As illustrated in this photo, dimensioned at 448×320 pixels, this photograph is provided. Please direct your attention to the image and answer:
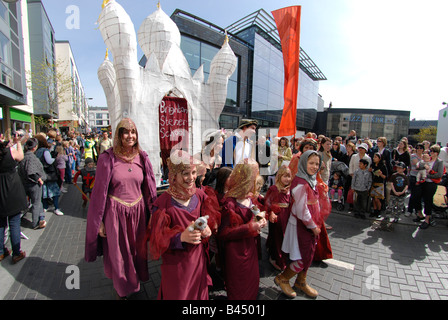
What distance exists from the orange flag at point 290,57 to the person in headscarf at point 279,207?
1.46 metres

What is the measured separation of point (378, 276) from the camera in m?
2.74

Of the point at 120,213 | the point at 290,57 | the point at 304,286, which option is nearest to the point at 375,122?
the point at 290,57

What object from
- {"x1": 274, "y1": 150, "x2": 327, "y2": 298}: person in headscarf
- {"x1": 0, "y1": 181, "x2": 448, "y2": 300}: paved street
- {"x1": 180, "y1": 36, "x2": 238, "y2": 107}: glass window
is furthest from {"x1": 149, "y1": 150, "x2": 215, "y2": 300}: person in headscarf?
{"x1": 180, "y1": 36, "x2": 238, "y2": 107}: glass window

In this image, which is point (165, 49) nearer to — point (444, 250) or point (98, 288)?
point (98, 288)

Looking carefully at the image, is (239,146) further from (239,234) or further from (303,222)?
(239,234)

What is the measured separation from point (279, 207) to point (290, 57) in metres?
3.10

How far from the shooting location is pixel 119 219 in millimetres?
2006

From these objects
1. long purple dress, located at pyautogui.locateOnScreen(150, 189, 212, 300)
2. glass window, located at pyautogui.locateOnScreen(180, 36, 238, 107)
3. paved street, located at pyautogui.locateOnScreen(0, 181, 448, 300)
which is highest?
glass window, located at pyautogui.locateOnScreen(180, 36, 238, 107)

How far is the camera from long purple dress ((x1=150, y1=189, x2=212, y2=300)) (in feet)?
5.15

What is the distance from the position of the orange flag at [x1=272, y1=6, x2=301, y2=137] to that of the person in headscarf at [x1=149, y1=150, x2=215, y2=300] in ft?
8.96

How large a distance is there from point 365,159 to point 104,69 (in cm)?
641

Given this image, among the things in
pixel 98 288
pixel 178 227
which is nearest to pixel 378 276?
pixel 178 227

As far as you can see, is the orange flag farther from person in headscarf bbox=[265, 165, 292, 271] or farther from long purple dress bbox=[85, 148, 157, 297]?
long purple dress bbox=[85, 148, 157, 297]

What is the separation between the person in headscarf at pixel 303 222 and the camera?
7.22 feet
